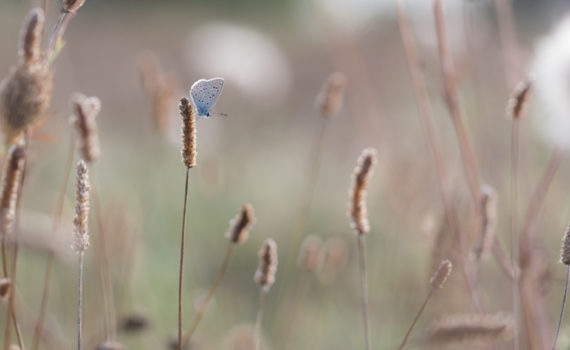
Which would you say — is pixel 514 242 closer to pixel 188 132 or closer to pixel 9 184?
pixel 188 132

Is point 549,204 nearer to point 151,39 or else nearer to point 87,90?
point 87,90

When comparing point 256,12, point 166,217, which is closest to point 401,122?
point 166,217

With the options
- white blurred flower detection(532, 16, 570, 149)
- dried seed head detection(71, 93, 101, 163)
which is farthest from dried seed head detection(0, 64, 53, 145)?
white blurred flower detection(532, 16, 570, 149)

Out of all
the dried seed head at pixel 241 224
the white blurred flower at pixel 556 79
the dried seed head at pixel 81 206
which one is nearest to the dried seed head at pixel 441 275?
the dried seed head at pixel 241 224

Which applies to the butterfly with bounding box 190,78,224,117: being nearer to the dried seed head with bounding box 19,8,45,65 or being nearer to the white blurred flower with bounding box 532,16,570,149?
the dried seed head with bounding box 19,8,45,65

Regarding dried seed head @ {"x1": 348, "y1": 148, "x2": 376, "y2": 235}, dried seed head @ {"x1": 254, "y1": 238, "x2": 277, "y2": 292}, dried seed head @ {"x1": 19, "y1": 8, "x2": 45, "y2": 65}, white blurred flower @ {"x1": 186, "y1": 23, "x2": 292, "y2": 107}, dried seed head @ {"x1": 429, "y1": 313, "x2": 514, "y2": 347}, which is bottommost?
dried seed head @ {"x1": 429, "y1": 313, "x2": 514, "y2": 347}

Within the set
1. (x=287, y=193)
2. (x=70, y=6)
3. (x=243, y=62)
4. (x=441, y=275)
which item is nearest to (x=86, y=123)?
(x=70, y=6)
